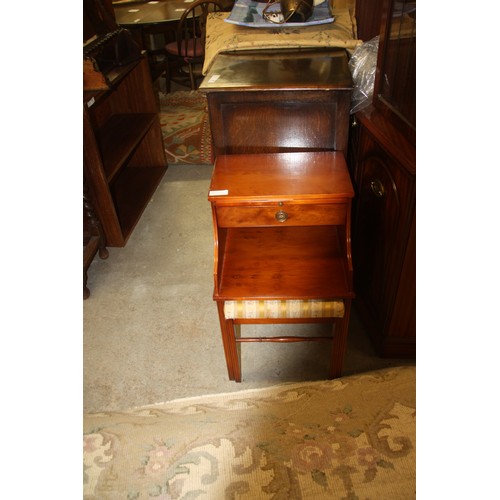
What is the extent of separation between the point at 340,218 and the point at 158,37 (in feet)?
18.4

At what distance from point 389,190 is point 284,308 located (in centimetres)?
55

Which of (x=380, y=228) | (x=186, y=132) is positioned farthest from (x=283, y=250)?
(x=186, y=132)

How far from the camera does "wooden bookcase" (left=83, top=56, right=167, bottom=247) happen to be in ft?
7.21

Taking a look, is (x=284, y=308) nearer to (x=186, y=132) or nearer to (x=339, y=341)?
(x=339, y=341)

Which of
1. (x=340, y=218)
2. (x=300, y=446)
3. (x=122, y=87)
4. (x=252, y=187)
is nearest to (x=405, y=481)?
(x=300, y=446)

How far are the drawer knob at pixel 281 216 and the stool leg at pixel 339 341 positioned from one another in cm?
34

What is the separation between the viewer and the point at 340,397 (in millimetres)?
1170

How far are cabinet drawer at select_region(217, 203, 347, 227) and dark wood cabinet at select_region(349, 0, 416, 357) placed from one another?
21 cm

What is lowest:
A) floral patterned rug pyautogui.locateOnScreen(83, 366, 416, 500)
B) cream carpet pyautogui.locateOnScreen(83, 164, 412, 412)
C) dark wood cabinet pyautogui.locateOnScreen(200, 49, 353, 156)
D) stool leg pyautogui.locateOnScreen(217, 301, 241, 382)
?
cream carpet pyautogui.locateOnScreen(83, 164, 412, 412)

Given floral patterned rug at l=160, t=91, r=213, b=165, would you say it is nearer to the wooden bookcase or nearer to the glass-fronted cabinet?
the wooden bookcase

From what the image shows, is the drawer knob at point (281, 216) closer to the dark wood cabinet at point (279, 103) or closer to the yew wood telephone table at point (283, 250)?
the yew wood telephone table at point (283, 250)

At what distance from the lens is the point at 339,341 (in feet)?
4.80

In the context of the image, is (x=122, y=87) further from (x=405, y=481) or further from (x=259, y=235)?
(x=405, y=481)

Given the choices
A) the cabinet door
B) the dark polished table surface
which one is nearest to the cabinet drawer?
the cabinet door
